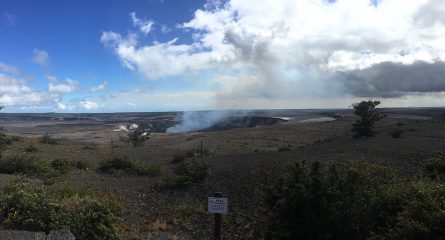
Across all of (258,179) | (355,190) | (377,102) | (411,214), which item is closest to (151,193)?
(258,179)

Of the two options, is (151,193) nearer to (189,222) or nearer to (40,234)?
(189,222)

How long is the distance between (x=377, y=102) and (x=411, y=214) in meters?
33.5

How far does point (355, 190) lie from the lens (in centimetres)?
938

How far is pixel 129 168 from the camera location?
22.4 meters

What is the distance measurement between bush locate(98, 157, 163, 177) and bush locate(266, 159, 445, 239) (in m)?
11.9

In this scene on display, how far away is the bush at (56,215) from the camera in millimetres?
9258

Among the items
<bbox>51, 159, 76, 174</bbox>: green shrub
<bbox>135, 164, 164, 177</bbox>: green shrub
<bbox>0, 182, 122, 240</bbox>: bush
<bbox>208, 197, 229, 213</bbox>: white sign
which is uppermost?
<bbox>208, 197, 229, 213</bbox>: white sign

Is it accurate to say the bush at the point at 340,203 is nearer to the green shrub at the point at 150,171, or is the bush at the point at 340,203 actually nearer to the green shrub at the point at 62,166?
the green shrub at the point at 150,171

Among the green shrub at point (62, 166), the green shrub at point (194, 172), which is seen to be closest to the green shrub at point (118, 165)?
the green shrub at point (62, 166)

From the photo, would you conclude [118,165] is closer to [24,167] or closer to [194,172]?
[24,167]

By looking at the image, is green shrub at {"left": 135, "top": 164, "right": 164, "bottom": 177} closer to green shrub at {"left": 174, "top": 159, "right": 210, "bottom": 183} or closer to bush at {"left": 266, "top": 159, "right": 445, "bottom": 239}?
green shrub at {"left": 174, "top": 159, "right": 210, "bottom": 183}

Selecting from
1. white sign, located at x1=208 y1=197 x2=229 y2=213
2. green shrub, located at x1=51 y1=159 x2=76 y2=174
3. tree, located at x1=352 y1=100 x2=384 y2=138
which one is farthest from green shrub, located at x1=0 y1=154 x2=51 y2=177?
tree, located at x1=352 y1=100 x2=384 y2=138

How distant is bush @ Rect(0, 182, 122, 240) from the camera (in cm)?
926

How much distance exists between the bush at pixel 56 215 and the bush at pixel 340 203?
136 inches
